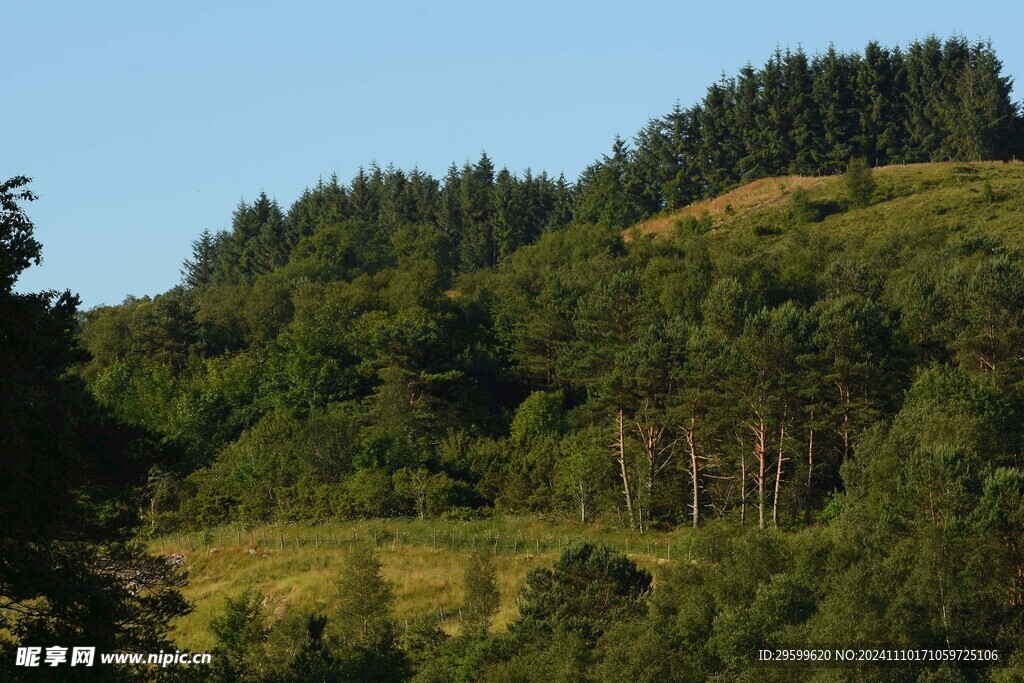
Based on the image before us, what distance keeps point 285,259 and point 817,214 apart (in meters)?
58.2

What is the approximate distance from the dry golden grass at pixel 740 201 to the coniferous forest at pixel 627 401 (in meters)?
0.50

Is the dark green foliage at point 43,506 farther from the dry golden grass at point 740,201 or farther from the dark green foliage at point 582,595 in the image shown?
the dry golden grass at point 740,201

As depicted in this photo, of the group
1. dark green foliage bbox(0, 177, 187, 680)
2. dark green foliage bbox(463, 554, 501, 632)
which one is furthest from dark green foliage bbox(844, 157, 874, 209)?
dark green foliage bbox(0, 177, 187, 680)

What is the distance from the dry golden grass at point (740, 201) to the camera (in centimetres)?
12619

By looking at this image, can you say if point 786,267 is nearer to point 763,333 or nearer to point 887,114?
point 763,333

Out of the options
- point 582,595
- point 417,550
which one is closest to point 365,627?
point 582,595

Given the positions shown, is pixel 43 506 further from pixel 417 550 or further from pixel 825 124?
pixel 825 124

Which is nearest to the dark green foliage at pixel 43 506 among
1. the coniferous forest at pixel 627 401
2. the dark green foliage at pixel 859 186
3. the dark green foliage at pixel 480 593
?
the coniferous forest at pixel 627 401

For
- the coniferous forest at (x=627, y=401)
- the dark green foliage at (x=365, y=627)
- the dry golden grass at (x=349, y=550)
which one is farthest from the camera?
the dry golden grass at (x=349, y=550)

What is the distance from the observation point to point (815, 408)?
208 feet

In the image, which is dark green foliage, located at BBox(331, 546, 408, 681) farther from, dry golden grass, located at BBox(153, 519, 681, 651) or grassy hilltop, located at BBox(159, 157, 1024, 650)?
grassy hilltop, located at BBox(159, 157, 1024, 650)

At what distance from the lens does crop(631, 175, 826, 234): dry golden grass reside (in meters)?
126

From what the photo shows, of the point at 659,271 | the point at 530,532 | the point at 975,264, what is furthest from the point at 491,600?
the point at 659,271

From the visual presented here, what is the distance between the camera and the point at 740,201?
128m
